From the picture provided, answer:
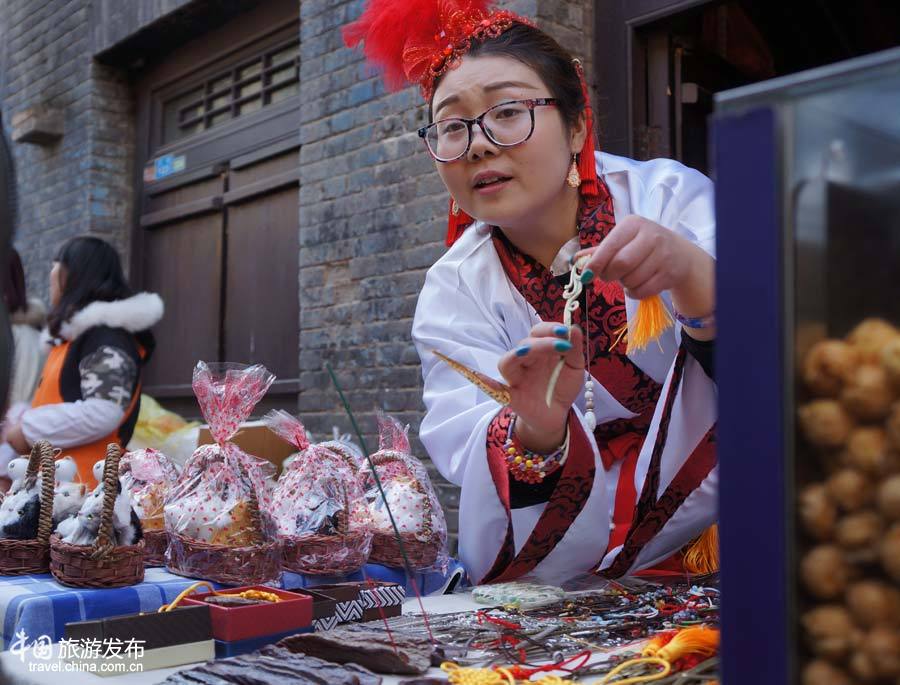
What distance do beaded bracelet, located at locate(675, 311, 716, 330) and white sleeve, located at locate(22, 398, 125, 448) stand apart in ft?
8.91

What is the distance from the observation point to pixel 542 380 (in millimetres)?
1274

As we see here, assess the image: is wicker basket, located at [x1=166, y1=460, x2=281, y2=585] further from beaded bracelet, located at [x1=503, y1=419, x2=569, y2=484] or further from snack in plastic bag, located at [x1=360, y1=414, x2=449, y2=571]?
beaded bracelet, located at [x1=503, y1=419, x2=569, y2=484]

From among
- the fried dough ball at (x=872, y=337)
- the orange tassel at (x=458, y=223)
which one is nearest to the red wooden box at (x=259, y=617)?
the fried dough ball at (x=872, y=337)

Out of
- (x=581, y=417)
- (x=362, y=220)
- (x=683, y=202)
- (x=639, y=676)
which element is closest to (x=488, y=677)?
(x=639, y=676)

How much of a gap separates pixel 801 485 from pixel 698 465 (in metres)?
1.05

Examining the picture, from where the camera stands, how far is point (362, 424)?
4.02 meters

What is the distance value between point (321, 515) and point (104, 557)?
1.31 feet

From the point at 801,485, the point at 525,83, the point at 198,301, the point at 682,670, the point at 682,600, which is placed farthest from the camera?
the point at 198,301

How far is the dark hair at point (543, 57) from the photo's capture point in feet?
5.93

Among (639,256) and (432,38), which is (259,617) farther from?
(432,38)

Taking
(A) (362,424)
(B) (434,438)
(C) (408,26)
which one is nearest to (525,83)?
(C) (408,26)

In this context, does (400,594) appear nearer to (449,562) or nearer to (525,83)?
(449,562)

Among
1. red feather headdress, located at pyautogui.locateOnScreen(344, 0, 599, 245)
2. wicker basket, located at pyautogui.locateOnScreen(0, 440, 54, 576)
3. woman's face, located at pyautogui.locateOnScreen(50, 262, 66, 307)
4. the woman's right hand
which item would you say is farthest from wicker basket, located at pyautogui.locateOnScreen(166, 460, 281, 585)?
woman's face, located at pyautogui.locateOnScreen(50, 262, 66, 307)

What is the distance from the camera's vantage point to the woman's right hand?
1.16 metres
